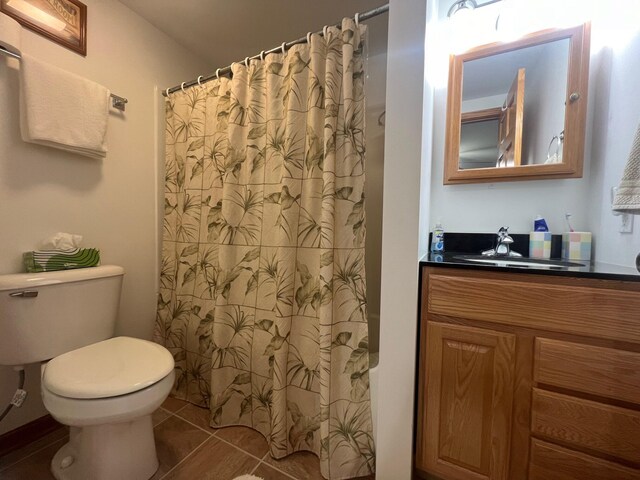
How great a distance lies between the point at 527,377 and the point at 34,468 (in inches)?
75.8

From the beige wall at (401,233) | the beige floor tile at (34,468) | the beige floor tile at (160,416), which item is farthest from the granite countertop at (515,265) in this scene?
the beige floor tile at (34,468)

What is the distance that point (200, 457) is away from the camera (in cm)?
113

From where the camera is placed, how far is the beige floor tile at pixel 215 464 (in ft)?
3.43

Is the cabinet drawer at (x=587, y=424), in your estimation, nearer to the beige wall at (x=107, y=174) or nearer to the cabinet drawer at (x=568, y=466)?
the cabinet drawer at (x=568, y=466)

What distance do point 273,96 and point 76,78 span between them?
926mm

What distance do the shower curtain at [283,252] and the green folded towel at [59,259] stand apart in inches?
16.6

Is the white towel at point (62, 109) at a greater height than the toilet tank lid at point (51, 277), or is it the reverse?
the white towel at point (62, 109)

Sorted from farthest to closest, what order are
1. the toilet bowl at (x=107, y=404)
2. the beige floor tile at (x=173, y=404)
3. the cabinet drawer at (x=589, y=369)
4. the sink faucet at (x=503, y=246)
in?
the beige floor tile at (x=173, y=404) < the sink faucet at (x=503, y=246) < the toilet bowl at (x=107, y=404) < the cabinet drawer at (x=589, y=369)

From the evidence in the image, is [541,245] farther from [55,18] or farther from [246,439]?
[55,18]

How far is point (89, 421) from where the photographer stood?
0.83 meters

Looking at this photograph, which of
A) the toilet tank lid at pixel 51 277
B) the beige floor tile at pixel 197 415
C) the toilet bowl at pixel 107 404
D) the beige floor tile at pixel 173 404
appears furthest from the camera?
the beige floor tile at pixel 173 404

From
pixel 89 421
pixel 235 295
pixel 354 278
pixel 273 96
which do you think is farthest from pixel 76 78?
pixel 354 278

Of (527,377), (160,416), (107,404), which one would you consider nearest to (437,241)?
(527,377)

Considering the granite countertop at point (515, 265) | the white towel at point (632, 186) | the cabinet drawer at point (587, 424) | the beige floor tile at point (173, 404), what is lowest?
the beige floor tile at point (173, 404)
